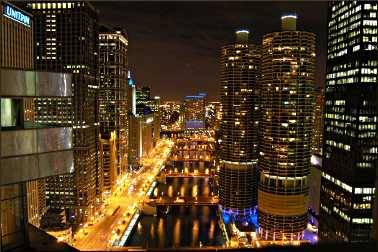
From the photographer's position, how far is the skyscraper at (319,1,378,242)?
996cm

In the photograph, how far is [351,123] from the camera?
1035 cm

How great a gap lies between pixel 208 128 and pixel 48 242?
48814 mm

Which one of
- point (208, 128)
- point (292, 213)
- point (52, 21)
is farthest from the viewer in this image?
point (208, 128)

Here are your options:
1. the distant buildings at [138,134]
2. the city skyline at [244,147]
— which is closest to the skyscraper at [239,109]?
the city skyline at [244,147]

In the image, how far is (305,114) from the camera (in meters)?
13.5

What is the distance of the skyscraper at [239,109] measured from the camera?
15383mm

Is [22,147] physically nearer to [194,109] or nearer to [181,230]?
[181,230]

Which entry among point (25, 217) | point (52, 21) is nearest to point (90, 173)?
point (52, 21)

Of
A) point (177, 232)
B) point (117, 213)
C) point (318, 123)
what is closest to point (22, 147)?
point (177, 232)

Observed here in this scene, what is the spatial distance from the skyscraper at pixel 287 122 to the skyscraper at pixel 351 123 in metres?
1.56

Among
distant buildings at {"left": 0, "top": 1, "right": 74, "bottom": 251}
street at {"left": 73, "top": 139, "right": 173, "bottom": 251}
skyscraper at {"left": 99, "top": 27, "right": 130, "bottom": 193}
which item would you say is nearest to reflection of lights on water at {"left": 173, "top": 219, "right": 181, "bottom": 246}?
street at {"left": 73, "top": 139, "right": 173, "bottom": 251}

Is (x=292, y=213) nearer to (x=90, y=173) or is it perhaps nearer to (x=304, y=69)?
(x=304, y=69)

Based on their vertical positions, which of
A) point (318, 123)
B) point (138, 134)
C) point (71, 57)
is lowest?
point (138, 134)

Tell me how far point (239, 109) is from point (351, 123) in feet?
20.1
